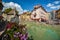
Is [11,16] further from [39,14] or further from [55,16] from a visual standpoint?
[55,16]

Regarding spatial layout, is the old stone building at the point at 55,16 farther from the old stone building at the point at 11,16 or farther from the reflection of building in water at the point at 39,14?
the old stone building at the point at 11,16

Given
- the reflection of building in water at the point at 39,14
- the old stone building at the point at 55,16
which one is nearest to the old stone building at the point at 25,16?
the reflection of building in water at the point at 39,14

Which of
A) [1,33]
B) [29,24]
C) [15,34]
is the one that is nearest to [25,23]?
[29,24]

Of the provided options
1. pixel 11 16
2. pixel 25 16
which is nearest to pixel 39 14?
pixel 25 16

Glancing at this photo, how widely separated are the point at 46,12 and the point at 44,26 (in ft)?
0.47

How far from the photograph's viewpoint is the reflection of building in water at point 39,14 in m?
1.66

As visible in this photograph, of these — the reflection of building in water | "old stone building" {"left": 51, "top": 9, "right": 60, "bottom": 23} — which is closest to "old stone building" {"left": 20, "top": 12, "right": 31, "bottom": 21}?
the reflection of building in water

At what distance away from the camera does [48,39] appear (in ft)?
5.38

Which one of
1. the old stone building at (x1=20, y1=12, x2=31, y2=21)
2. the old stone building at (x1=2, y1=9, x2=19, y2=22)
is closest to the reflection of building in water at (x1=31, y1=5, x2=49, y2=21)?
the old stone building at (x1=20, y1=12, x2=31, y2=21)

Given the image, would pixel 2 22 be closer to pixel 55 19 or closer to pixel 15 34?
pixel 15 34

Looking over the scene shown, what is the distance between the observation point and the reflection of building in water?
166 centimetres

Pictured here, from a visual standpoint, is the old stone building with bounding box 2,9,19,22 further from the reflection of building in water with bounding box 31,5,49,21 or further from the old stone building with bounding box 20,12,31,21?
the reflection of building in water with bounding box 31,5,49,21

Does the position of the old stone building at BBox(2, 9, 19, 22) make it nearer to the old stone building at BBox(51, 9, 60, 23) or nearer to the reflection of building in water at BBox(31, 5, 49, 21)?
the reflection of building in water at BBox(31, 5, 49, 21)

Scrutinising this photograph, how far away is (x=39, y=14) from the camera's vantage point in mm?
1671
